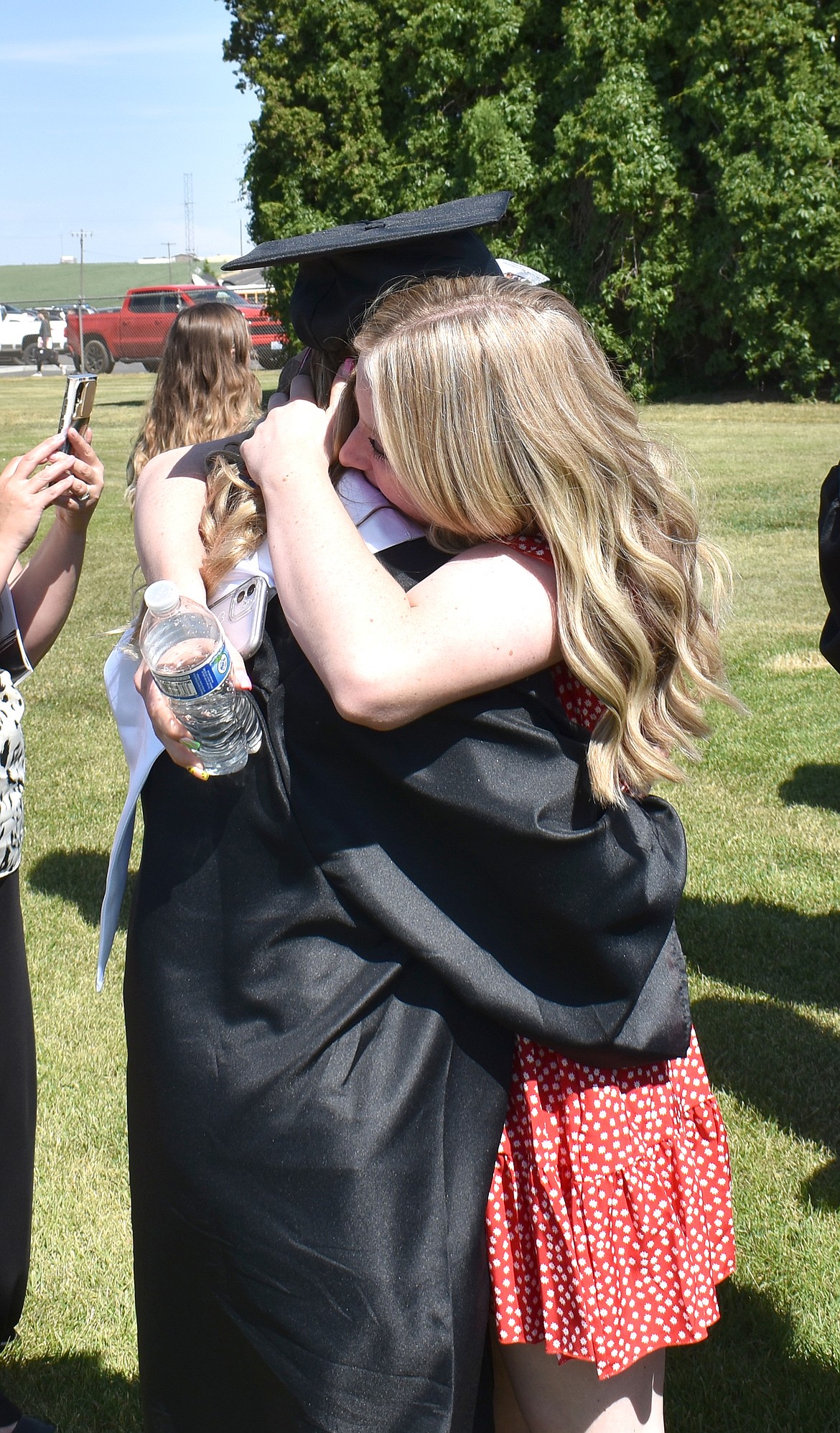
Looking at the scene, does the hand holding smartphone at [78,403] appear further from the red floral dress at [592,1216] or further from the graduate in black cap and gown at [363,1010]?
the red floral dress at [592,1216]

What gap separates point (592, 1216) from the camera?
1.63m

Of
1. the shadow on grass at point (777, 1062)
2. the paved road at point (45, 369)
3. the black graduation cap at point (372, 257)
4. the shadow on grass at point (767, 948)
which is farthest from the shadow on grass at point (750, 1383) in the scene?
the paved road at point (45, 369)

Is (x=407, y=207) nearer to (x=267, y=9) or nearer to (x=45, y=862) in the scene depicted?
(x=267, y=9)

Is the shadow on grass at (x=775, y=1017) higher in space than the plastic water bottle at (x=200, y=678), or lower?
lower

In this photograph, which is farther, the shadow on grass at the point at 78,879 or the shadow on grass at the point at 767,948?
the shadow on grass at the point at 78,879

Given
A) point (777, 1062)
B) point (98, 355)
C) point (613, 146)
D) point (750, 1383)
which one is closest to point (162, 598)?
point (750, 1383)

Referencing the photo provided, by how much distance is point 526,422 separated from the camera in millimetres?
1432

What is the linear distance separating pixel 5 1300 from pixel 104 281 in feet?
298

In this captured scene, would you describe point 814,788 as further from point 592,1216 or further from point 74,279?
point 74,279

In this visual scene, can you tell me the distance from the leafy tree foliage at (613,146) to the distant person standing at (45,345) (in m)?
16.1

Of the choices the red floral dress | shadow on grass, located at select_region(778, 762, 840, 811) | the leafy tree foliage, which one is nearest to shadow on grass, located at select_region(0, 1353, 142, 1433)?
the red floral dress

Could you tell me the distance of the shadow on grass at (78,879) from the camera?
5211 mm

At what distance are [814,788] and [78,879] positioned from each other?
351cm

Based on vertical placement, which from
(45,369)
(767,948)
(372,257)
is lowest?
(767,948)
